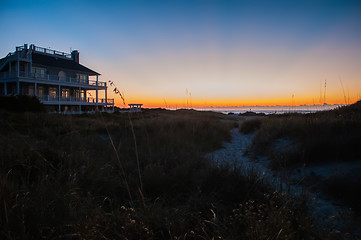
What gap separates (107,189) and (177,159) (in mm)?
1974

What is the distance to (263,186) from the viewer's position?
320cm

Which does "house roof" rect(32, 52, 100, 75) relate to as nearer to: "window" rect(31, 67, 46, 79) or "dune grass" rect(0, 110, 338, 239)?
"window" rect(31, 67, 46, 79)

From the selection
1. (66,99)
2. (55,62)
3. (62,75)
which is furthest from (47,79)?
(55,62)

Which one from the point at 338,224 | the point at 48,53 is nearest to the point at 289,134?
the point at 338,224

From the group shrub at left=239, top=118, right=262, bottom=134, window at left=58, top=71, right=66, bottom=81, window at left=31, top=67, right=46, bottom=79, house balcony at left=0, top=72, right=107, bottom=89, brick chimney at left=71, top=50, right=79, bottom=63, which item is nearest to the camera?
shrub at left=239, top=118, right=262, bottom=134

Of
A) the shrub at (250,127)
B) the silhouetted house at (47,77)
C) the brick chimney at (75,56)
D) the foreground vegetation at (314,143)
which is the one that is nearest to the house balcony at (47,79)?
the silhouetted house at (47,77)

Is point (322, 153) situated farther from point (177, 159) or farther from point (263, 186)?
point (177, 159)

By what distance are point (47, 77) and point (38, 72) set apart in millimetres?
1554

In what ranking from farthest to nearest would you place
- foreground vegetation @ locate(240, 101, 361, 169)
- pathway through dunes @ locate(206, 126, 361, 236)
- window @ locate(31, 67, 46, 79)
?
window @ locate(31, 67, 46, 79)
foreground vegetation @ locate(240, 101, 361, 169)
pathway through dunes @ locate(206, 126, 361, 236)

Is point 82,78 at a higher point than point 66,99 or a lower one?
higher

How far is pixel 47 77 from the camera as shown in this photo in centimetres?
2441

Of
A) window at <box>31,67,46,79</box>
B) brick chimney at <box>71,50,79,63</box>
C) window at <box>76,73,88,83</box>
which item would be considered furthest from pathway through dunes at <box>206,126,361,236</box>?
brick chimney at <box>71,50,79,63</box>

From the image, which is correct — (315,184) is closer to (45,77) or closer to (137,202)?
(137,202)

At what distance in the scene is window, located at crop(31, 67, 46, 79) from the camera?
23.4 meters
